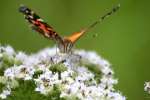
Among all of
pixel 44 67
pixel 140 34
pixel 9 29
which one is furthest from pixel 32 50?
pixel 44 67

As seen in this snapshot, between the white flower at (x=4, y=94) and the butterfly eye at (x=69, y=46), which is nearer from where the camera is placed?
the white flower at (x=4, y=94)

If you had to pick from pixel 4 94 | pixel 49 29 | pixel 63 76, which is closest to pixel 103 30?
pixel 49 29

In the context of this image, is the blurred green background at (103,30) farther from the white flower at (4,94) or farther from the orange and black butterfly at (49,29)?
the white flower at (4,94)

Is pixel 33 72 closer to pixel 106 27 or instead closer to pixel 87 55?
pixel 87 55

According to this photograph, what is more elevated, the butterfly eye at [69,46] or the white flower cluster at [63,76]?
the butterfly eye at [69,46]

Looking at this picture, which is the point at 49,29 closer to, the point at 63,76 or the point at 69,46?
the point at 69,46

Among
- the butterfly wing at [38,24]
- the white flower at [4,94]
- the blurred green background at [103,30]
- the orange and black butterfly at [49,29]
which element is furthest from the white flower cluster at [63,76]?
the blurred green background at [103,30]
